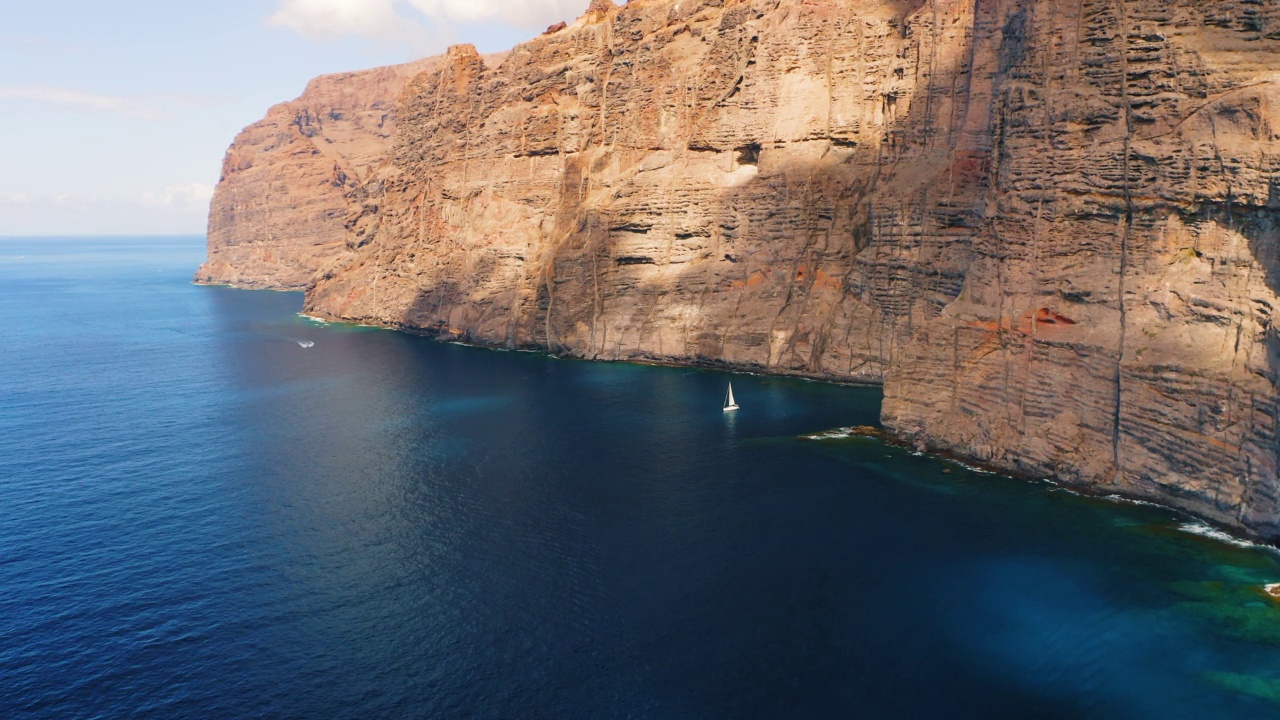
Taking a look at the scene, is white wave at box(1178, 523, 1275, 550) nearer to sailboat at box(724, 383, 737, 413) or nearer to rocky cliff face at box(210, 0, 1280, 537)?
rocky cliff face at box(210, 0, 1280, 537)

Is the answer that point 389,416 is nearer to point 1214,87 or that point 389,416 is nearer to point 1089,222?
point 1089,222

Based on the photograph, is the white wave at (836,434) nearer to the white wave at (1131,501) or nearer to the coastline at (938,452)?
the coastline at (938,452)

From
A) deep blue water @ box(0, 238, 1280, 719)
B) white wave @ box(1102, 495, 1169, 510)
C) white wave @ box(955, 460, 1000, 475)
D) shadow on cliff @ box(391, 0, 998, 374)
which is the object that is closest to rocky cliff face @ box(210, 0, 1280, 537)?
shadow on cliff @ box(391, 0, 998, 374)

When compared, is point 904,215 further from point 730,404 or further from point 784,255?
point 730,404

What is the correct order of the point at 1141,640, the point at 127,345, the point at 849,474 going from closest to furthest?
the point at 1141,640
the point at 849,474
the point at 127,345

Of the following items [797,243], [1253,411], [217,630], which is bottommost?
[217,630]

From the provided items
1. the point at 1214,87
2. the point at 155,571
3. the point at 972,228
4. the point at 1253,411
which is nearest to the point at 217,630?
the point at 155,571

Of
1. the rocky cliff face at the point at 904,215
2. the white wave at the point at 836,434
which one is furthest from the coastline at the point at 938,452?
the rocky cliff face at the point at 904,215
